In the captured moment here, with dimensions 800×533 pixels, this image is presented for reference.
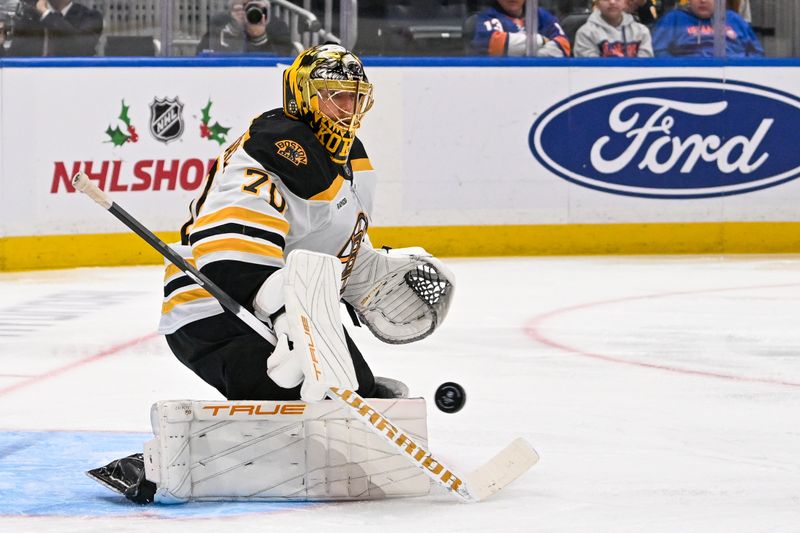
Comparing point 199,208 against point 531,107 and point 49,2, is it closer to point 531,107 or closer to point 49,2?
point 49,2

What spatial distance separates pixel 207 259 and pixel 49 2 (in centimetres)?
453

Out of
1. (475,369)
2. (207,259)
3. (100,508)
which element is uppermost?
(207,259)

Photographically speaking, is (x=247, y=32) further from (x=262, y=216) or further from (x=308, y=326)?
(x=308, y=326)

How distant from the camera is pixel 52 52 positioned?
681 cm

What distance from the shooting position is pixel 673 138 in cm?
754

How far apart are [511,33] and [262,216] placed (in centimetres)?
500

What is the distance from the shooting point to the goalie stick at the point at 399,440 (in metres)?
2.53

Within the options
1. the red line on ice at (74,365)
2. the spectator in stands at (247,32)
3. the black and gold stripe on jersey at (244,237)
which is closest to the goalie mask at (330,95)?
the black and gold stripe on jersey at (244,237)

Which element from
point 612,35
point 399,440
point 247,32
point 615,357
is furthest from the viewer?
point 612,35

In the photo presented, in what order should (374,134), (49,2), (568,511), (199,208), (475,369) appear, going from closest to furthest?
(568,511), (199,208), (475,369), (49,2), (374,134)

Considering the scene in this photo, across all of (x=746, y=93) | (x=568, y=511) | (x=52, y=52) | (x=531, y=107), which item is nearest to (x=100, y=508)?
(x=568, y=511)

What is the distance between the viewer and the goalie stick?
2533 mm

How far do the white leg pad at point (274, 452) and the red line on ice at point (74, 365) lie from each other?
144cm

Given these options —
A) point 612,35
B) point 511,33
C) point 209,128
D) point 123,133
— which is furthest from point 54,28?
point 612,35
